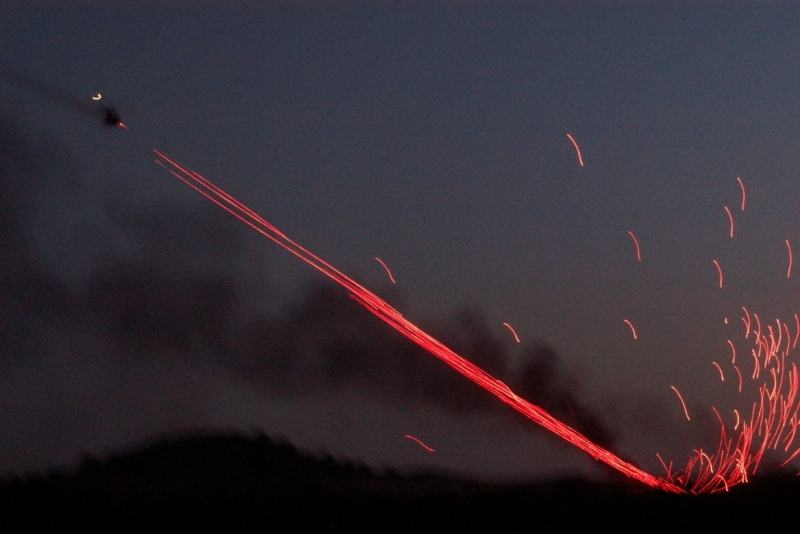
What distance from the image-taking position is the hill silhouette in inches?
707

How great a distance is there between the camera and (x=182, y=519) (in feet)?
58.2

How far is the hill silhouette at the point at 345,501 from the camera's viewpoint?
59.0ft

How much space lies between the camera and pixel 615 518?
19.2 metres

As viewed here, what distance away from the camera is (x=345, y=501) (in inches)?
733

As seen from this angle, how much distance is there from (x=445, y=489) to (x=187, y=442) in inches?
227

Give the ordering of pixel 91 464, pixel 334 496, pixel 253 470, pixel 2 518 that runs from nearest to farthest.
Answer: pixel 2 518
pixel 334 496
pixel 91 464
pixel 253 470

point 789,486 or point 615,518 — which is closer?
point 615,518

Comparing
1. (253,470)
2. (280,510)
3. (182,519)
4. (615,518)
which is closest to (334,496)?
(280,510)

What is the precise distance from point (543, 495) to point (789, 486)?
416cm

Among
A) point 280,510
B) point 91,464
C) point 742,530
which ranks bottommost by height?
point 91,464

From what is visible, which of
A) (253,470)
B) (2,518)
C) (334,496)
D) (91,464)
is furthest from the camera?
(253,470)

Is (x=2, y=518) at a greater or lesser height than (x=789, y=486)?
lesser

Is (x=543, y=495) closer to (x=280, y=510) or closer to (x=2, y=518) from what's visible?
(x=280, y=510)

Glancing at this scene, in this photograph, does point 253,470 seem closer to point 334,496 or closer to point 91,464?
point 91,464
